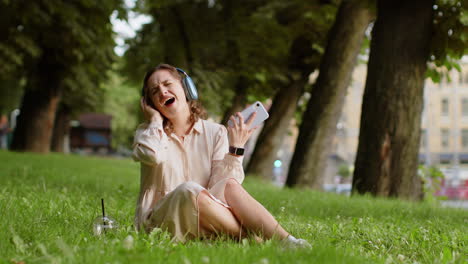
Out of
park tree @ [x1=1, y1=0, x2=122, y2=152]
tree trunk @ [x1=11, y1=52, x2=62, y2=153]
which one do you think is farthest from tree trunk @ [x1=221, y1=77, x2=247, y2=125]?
tree trunk @ [x1=11, y1=52, x2=62, y2=153]

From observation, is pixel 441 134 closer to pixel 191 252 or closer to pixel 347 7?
pixel 347 7

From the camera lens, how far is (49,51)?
20750 mm

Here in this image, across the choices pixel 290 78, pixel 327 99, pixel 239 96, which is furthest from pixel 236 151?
A: pixel 239 96

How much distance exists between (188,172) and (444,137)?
54620 mm

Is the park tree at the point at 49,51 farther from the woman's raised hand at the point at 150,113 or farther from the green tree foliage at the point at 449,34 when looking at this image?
the woman's raised hand at the point at 150,113

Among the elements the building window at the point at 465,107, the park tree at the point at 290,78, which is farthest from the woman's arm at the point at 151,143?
the building window at the point at 465,107

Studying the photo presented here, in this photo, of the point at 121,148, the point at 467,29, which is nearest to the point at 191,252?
the point at 467,29

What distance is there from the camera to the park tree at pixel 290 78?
57.1 ft

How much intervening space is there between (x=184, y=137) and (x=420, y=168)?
8.06 meters

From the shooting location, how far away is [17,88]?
3309 centimetres

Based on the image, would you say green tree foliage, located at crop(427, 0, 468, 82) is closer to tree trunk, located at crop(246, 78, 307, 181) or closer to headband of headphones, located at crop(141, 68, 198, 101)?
headband of headphones, located at crop(141, 68, 198, 101)

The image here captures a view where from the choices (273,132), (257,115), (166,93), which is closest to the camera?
(257,115)

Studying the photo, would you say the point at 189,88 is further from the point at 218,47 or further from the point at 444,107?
the point at 444,107

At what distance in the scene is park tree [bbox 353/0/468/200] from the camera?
352 inches
